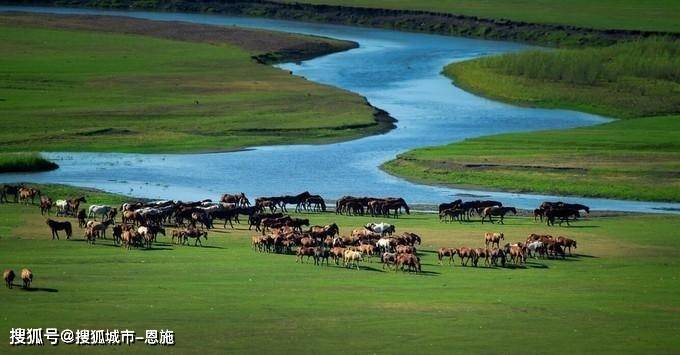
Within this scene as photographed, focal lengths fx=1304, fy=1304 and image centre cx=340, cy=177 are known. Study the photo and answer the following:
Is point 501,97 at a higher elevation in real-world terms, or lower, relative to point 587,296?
higher

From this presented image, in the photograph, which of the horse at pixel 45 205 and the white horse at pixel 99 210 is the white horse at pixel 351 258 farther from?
the horse at pixel 45 205

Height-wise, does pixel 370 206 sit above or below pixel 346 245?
above

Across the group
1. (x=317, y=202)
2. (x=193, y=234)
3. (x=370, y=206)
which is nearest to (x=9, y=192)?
(x=317, y=202)

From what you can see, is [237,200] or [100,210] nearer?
[100,210]

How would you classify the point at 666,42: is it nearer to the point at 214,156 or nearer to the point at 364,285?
the point at 214,156

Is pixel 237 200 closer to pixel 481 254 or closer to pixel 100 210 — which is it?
pixel 100 210

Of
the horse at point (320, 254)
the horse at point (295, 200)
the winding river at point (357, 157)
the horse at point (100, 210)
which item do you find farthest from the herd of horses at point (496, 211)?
the horse at point (100, 210)

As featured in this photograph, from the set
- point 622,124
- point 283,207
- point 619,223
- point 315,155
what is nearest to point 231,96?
point 315,155
